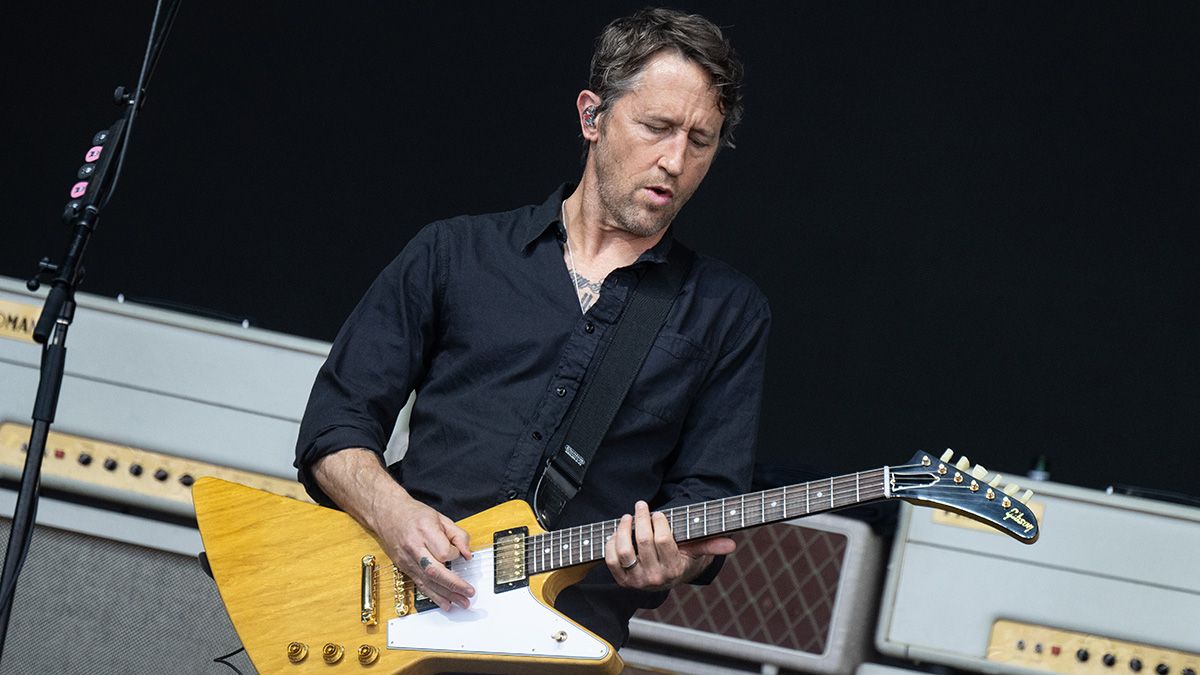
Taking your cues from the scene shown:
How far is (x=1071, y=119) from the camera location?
4.07m

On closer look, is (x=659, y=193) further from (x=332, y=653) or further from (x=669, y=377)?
(x=332, y=653)

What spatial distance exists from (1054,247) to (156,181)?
2.67 meters

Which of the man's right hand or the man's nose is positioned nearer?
the man's right hand

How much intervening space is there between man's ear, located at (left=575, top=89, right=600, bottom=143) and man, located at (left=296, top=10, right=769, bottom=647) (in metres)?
Answer: 0.02

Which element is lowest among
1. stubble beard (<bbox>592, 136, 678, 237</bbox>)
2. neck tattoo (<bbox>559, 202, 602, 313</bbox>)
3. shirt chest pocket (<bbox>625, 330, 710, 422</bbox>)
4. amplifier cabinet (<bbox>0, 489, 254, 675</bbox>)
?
amplifier cabinet (<bbox>0, 489, 254, 675</bbox>)

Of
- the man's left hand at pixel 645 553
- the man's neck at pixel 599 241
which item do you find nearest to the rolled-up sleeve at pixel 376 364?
the man's neck at pixel 599 241

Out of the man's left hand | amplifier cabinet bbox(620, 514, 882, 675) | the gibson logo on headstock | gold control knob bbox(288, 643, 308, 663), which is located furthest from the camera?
amplifier cabinet bbox(620, 514, 882, 675)

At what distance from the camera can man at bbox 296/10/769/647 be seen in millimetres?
2430

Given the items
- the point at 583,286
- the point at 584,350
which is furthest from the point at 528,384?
the point at 583,286

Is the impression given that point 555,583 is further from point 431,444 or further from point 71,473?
point 71,473

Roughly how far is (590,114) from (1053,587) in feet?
4.67

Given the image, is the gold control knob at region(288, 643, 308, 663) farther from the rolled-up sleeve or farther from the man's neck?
the man's neck

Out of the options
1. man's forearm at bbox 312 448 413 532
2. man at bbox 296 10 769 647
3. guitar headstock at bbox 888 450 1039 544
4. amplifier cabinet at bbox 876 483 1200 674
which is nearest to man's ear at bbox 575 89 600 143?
man at bbox 296 10 769 647

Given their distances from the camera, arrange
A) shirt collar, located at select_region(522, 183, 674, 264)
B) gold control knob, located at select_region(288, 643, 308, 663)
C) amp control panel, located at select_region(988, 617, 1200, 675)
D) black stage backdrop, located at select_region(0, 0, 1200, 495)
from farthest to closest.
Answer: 1. black stage backdrop, located at select_region(0, 0, 1200, 495)
2. amp control panel, located at select_region(988, 617, 1200, 675)
3. shirt collar, located at select_region(522, 183, 674, 264)
4. gold control knob, located at select_region(288, 643, 308, 663)
